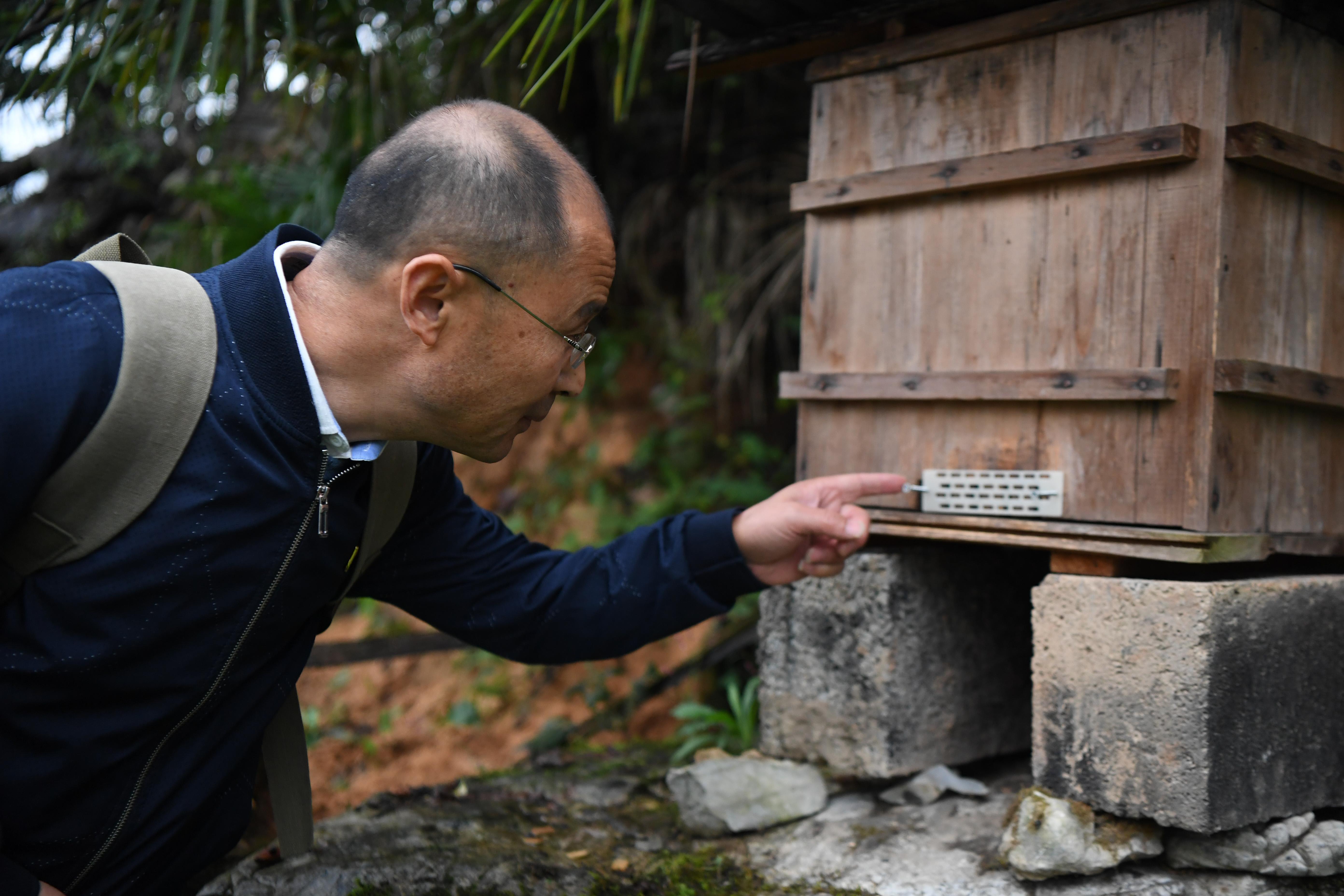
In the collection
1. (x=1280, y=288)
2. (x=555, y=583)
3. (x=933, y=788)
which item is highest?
(x=1280, y=288)

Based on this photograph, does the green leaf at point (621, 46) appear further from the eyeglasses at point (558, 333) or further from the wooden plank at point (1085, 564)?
the wooden plank at point (1085, 564)

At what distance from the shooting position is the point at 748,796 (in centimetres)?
279

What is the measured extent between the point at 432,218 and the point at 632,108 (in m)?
4.37

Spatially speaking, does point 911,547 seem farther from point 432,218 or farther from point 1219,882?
point 432,218

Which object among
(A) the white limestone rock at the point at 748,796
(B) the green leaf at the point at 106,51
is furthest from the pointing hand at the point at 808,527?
(B) the green leaf at the point at 106,51

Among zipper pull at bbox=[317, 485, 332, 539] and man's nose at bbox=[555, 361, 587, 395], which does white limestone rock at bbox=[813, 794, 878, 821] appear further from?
zipper pull at bbox=[317, 485, 332, 539]

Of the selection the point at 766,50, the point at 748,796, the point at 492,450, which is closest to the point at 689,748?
the point at 748,796

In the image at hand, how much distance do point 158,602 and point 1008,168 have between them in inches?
80.9

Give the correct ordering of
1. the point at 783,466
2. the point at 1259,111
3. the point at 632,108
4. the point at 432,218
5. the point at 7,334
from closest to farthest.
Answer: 1. the point at 7,334
2. the point at 432,218
3. the point at 1259,111
4. the point at 783,466
5. the point at 632,108

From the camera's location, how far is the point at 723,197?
523 cm

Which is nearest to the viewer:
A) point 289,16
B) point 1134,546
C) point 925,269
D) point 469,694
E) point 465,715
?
point 1134,546

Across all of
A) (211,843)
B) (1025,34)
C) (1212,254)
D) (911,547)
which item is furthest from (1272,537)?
(211,843)

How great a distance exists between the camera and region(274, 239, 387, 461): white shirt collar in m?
→ 1.84

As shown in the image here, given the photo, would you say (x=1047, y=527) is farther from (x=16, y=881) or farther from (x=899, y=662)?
(x=16, y=881)
